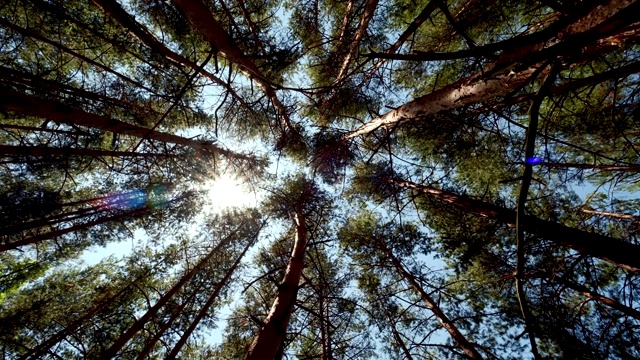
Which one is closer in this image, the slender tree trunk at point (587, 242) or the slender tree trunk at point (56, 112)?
the slender tree trunk at point (56, 112)

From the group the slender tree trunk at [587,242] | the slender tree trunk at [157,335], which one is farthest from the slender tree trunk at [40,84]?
the slender tree trunk at [587,242]

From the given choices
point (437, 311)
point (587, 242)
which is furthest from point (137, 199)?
point (587, 242)

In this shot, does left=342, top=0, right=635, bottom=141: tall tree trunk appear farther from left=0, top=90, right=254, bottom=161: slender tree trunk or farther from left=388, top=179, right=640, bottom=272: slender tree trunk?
left=0, top=90, right=254, bottom=161: slender tree trunk

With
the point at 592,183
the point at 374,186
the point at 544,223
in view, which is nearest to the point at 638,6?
the point at 544,223

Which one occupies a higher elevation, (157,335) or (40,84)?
Answer: (40,84)

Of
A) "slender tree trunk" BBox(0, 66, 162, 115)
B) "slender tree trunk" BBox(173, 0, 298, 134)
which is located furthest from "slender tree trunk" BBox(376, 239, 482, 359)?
"slender tree trunk" BBox(0, 66, 162, 115)

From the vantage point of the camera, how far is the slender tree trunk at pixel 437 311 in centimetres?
478

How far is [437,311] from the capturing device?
598 centimetres

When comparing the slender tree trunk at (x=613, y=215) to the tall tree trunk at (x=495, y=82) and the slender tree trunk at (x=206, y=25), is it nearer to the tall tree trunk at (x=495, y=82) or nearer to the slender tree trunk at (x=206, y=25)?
the tall tree trunk at (x=495, y=82)

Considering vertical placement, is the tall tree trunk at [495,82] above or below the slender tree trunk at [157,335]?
above

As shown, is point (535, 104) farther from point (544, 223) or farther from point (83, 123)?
point (83, 123)

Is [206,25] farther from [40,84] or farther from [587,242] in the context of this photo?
[587,242]

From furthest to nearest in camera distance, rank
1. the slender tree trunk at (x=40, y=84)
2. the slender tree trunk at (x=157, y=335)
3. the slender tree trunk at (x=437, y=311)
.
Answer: the slender tree trunk at (x=437, y=311) → the slender tree trunk at (x=157, y=335) → the slender tree trunk at (x=40, y=84)

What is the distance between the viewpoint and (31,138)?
289 inches
